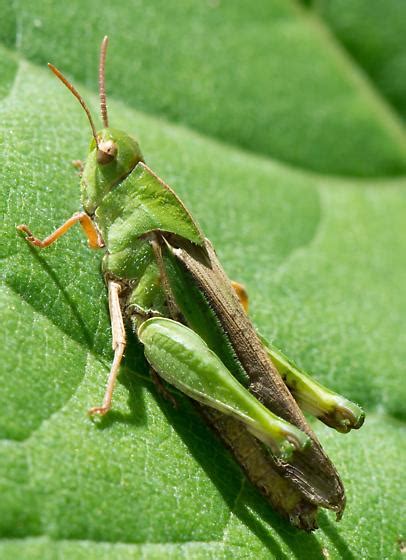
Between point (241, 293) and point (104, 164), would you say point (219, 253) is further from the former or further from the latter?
point (104, 164)

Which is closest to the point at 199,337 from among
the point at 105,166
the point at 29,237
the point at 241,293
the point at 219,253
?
the point at 241,293

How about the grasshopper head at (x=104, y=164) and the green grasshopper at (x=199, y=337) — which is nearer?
the green grasshopper at (x=199, y=337)

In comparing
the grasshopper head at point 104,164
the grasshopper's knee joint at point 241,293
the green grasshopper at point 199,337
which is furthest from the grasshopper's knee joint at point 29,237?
the grasshopper's knee joint at point 241,293

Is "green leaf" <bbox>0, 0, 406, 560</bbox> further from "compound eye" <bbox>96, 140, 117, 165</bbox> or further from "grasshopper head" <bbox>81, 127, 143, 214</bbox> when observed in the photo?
"compound eye" <bbox>96, 140, 117, 165</bbox>

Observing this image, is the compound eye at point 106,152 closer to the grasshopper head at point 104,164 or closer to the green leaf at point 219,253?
the grasshopper head at point 104,164

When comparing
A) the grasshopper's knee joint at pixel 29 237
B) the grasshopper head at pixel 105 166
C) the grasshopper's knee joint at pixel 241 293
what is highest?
the grasshopper head at pixel 105 166

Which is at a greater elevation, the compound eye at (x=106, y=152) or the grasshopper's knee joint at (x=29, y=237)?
the compound eye at (x=106, y=152)

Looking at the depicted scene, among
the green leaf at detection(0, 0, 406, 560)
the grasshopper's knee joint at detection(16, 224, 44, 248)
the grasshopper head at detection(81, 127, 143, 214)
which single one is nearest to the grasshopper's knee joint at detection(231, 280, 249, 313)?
the green leaf at detection(0, 0, 406, 560)

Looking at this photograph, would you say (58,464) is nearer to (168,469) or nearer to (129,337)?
(168,469)
